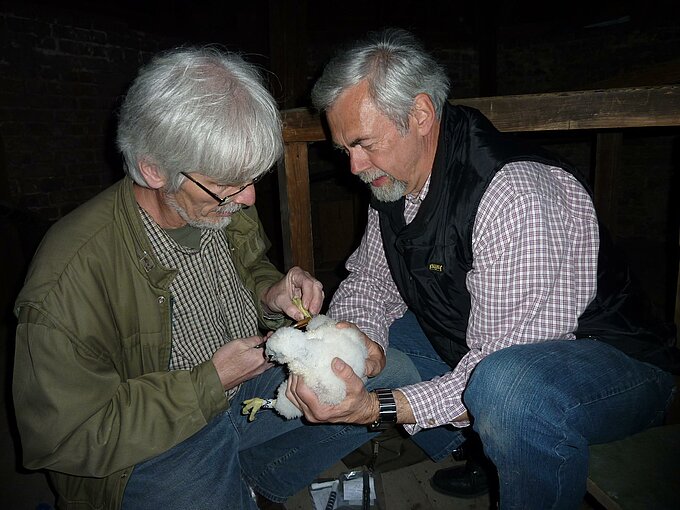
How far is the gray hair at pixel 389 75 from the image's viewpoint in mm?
1714

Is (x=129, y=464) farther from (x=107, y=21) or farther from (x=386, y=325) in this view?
(x=107, y=21)

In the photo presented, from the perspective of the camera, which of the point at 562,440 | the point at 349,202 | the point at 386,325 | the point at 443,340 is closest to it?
the point at 562,440

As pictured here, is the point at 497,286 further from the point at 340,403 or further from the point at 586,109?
the point at 586,109

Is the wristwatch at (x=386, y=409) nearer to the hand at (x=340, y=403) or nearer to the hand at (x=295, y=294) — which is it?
the hand at (x=340, y=403)

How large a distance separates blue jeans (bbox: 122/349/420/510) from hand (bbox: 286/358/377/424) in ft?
1.15

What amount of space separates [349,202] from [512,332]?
577 centimetres

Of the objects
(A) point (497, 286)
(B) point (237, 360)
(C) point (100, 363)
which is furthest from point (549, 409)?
(C) point (100, 363)

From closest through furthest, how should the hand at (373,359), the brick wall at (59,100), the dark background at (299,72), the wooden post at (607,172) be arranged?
the hand at (373,359) < the wooden post at (607,172) < the dark background at (299,72) < the brick wall at (59,100)

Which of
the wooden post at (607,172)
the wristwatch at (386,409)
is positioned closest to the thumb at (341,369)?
the wristwatch at (386,409)

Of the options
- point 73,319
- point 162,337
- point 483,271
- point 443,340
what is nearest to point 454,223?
point 483,271

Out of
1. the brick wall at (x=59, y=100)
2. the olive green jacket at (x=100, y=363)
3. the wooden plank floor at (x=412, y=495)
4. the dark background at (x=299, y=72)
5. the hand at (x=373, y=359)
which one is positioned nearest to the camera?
the olive green jacket at (x=100, y=363)

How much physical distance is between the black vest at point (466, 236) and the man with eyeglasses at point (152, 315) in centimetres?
48

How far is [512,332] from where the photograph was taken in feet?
5.17

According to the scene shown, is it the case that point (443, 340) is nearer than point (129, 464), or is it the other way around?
point (129, 464)
